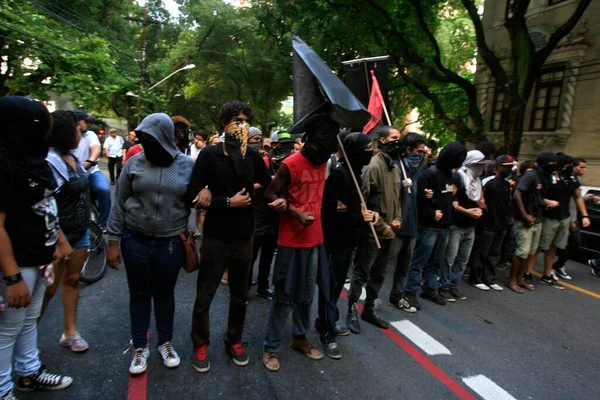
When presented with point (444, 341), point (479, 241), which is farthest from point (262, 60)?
point (444, 341)

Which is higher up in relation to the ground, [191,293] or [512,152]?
[512,152]

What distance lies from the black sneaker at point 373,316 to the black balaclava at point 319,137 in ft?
6.19

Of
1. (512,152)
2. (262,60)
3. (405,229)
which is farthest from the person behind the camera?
(262,60)

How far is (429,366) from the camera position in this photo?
3.31 meters

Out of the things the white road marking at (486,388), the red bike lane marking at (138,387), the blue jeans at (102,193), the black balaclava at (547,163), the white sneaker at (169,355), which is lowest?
the white road marking at (486,388)

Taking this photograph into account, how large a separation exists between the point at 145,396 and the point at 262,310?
1.73 metres

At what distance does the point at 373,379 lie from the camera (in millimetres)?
3059

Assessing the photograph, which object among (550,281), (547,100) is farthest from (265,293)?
(547,100)

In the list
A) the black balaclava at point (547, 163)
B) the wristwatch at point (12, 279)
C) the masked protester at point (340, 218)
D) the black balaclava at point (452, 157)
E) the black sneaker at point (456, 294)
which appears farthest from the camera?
the black balaclava at point (547, 163)

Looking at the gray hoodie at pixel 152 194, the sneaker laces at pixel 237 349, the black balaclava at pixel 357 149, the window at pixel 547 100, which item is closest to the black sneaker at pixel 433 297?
the black balaclava at pixel 357 149

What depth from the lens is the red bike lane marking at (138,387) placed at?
2.64 metres

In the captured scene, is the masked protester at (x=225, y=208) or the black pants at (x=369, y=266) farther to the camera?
the black pants at (x=369, y=266)

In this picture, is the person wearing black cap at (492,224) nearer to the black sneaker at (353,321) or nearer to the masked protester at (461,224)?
the masked protester at (461,224)

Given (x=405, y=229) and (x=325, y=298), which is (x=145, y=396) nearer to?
(x=325, y=298)
